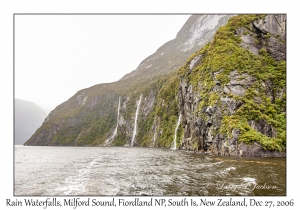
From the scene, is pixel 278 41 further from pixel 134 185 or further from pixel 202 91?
pixel 134 185

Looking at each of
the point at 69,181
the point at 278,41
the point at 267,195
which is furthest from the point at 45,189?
the point at 278,41

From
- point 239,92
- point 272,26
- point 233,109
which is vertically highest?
point 272,26

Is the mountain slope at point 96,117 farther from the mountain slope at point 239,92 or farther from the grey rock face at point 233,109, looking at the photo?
the grey rock face at point 233,109

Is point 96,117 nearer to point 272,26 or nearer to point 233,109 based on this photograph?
point 272,26

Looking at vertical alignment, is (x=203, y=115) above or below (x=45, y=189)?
above

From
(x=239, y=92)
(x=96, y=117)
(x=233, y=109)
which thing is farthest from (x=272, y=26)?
(x=96, y=117)

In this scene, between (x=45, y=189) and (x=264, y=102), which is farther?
(x=264, y=102)

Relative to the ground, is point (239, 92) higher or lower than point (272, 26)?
lower

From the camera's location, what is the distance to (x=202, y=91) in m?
48.3

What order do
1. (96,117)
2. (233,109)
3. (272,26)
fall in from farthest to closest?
(96,117) < (272,26) < (233,109)

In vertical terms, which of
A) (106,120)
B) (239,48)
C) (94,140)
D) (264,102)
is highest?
(239,48)

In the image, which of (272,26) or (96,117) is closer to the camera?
(272,26)

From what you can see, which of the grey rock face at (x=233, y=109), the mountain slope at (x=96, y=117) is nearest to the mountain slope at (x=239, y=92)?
the grey rock face at (x=233, y=109)
